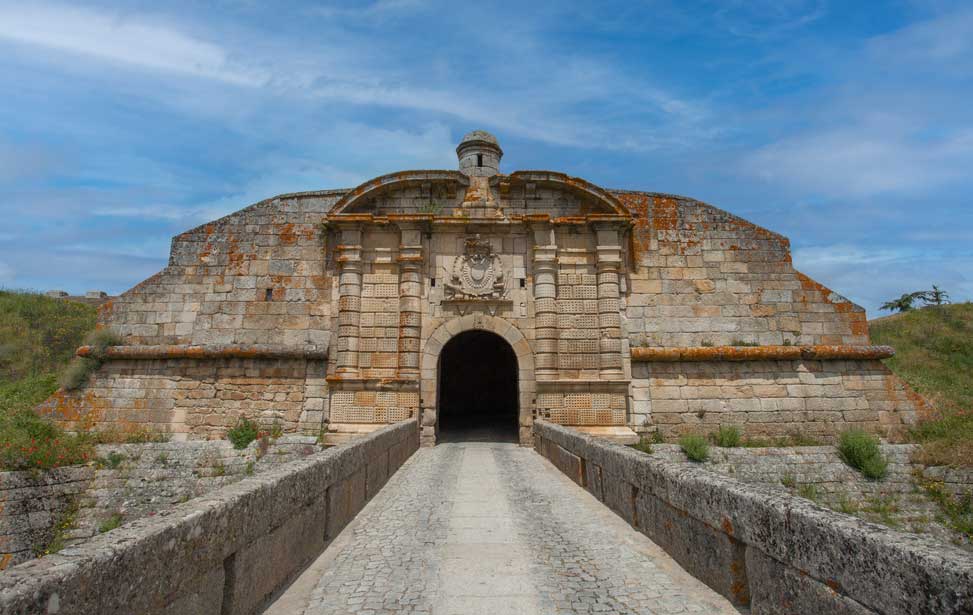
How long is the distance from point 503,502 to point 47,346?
60.1ft

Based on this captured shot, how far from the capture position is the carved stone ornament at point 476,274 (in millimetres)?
11305

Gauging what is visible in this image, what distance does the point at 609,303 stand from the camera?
11297 millimetres

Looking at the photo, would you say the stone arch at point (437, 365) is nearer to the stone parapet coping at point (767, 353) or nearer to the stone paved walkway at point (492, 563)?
the stone parapet coping at point (767, 353)

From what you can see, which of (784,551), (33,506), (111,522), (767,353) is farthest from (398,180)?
(784,551)

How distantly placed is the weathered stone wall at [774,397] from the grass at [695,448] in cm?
54

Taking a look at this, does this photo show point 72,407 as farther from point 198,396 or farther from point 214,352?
point 214,352

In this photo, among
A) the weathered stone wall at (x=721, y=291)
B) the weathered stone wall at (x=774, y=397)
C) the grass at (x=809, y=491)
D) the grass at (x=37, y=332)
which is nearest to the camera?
the grass at (x=809, y=491)

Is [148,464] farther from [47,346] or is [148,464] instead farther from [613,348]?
[47,346]

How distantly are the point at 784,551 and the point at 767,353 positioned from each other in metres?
9.55

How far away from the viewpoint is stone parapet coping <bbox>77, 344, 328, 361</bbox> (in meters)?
11.0

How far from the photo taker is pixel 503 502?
5.82m

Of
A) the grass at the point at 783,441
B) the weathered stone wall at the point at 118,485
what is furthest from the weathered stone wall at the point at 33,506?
the grass at the point at 783,441

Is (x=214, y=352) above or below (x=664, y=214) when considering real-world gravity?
below

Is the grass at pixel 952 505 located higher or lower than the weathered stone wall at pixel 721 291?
lower
